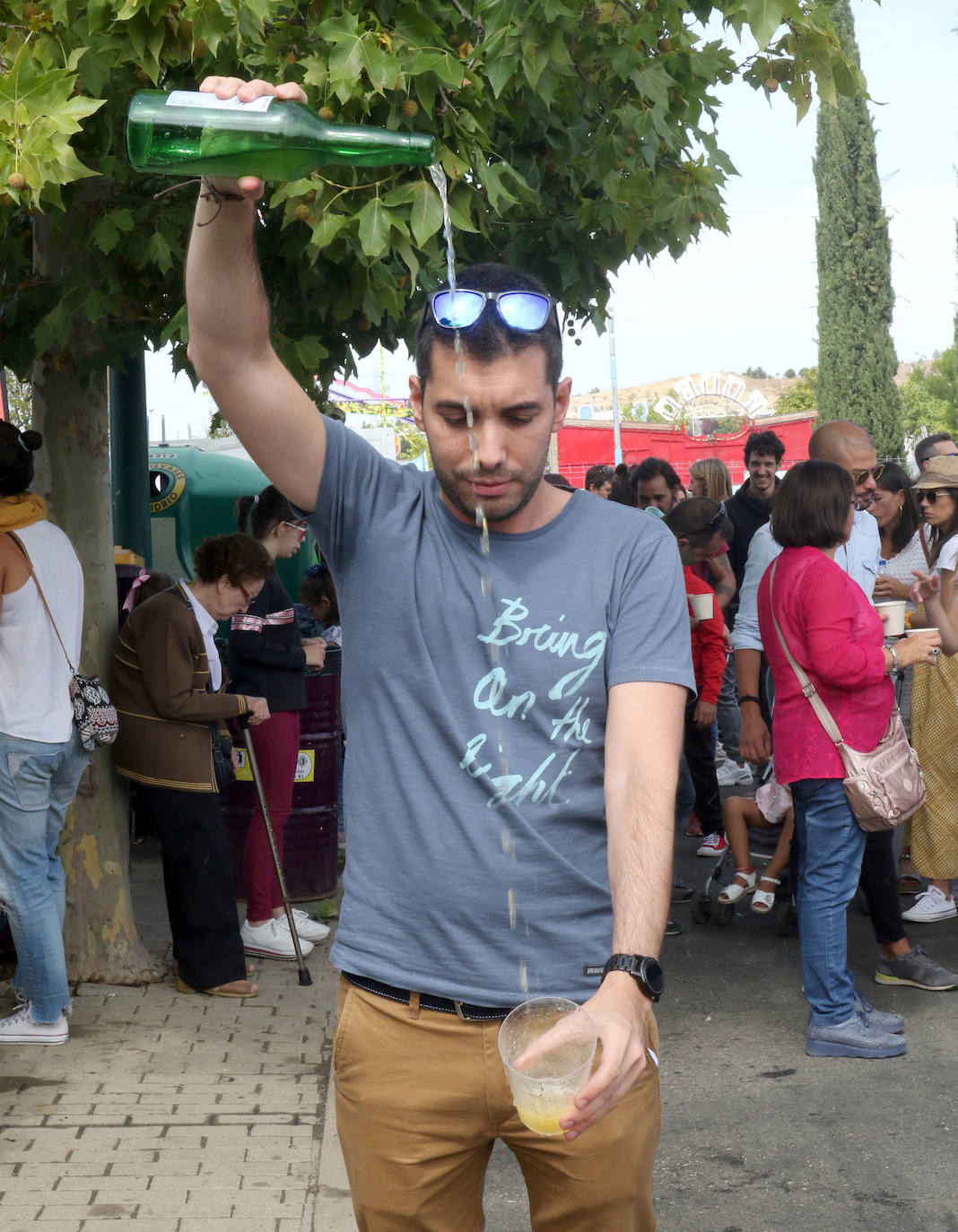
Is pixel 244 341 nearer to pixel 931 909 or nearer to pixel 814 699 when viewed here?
pixel 814 699

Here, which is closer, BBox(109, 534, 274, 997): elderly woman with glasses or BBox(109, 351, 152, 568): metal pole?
BBox(109, 534, 274, 997): elderly woman with glasses

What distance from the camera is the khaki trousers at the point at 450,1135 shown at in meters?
2.18

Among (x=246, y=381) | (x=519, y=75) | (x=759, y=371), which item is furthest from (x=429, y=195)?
(x=759, y=371)

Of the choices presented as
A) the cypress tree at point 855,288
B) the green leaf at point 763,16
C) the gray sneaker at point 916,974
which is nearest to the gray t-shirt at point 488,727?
the green leaf at point 763,16

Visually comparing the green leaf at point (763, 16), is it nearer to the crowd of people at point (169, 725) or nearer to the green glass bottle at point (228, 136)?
the green glass bottle at point (228, 136)

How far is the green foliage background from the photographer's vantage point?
3882mm

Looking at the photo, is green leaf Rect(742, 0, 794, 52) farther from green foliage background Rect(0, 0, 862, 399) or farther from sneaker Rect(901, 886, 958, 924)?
sneaker Rect(901, 886, 958, 924)

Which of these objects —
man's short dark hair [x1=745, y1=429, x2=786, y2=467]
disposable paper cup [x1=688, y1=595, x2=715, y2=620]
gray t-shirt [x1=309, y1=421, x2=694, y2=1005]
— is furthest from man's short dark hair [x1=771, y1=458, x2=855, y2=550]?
man's short dark hair [x1=745, y1=429, x2=786, y2=467]

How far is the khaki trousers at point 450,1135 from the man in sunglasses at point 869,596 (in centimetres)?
349

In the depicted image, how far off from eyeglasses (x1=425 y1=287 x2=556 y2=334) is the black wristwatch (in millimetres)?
981

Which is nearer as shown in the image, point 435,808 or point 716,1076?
point 435,808

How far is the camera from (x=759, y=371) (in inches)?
5384

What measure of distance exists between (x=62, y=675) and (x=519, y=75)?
→ 2627mm

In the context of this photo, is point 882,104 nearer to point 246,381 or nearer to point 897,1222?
point 246,381
